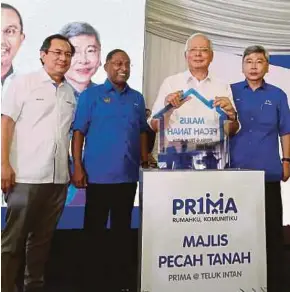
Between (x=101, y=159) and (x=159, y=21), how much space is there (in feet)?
2.20

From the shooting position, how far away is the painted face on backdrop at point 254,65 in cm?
201

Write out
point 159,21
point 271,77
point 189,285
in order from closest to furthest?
point 189,285 → point 159,21 → point 271,77

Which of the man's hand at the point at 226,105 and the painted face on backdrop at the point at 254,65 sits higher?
the painted face on backdrop at the point at 254,65

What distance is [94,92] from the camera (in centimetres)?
187

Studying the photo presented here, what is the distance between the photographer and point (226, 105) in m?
1.99

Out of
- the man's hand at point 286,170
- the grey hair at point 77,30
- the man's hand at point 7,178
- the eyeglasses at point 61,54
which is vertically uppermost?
the grey hair at point 77,30

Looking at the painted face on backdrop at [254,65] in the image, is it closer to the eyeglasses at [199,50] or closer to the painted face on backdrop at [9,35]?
the eyeglasses at [199,50]

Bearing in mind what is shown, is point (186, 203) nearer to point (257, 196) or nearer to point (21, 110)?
point (257, 196)

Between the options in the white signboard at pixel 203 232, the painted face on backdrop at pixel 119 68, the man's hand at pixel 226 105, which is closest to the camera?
the white signboard at pixel 203 232

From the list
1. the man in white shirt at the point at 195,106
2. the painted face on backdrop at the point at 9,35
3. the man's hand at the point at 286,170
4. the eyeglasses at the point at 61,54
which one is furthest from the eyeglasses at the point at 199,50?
the painted face on backdrop at the point at 9,35

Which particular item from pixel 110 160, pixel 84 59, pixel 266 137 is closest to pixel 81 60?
pixel 84 59

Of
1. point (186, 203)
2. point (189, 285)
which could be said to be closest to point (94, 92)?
point (186, 203)

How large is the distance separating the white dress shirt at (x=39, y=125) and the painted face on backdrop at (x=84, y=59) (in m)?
0.06

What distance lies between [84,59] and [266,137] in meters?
0.92
